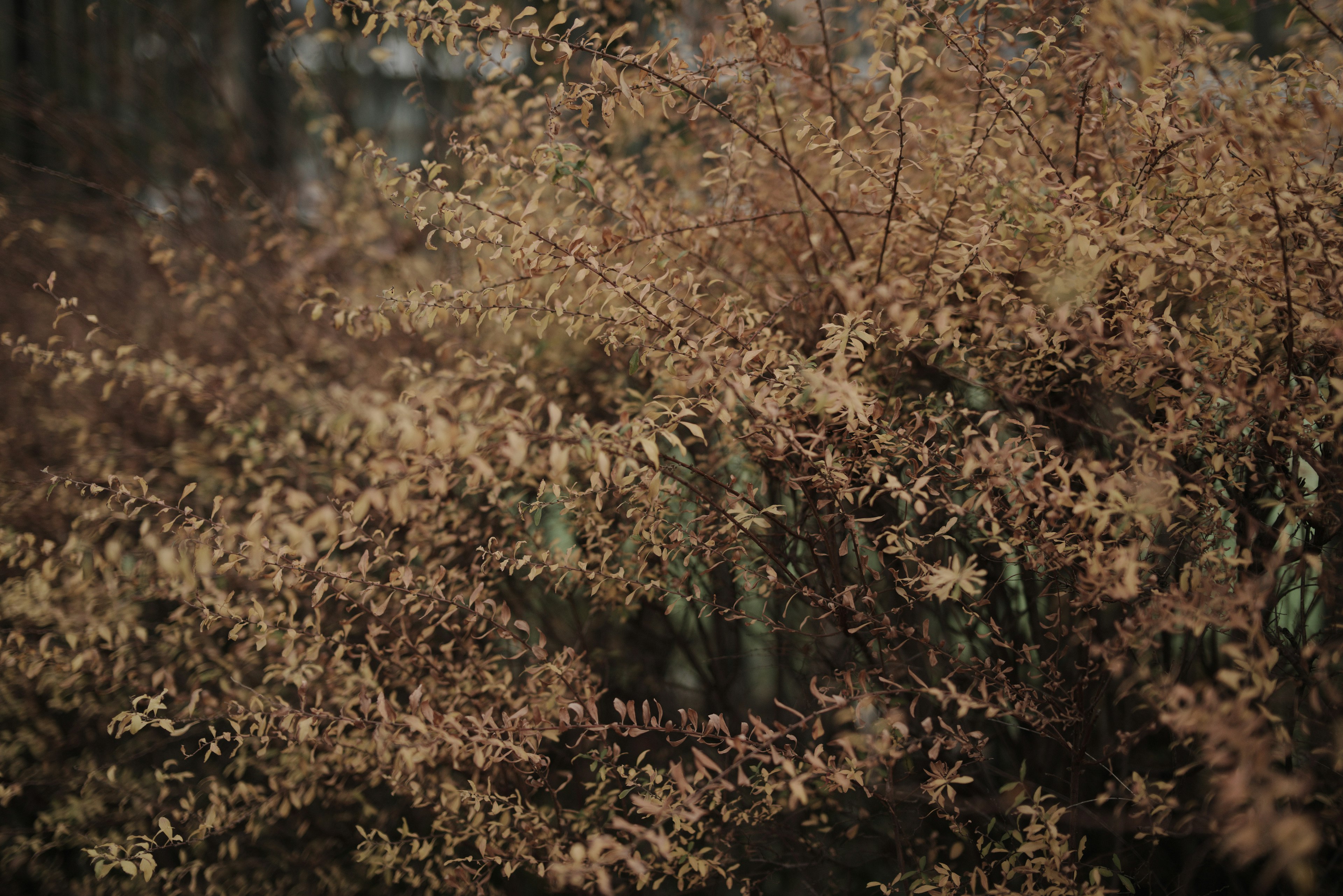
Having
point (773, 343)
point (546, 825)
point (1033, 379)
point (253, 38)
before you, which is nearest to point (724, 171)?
point (773, 343)

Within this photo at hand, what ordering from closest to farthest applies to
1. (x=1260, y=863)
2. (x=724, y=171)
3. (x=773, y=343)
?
(x=773, y=343) < (x=1260, y=863) < (x=724, y=171)

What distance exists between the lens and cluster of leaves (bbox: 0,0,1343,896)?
1.45 meters

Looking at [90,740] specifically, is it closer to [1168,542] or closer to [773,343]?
[773,343]

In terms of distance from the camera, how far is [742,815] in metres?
1.96

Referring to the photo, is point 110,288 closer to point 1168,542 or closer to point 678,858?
point 678,858

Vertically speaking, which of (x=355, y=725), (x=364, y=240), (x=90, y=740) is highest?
(x=364, y=240)

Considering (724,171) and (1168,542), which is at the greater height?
(724,171)

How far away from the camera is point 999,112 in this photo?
66.8 inches

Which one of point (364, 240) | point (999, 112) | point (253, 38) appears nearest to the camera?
point (999, 112)

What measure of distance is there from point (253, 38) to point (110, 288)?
407cm

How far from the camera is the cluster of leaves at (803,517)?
1445 millimetres

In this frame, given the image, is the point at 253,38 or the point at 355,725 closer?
the point at 355,725

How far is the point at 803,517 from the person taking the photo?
77.1 inches

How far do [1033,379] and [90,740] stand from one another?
3693mm
